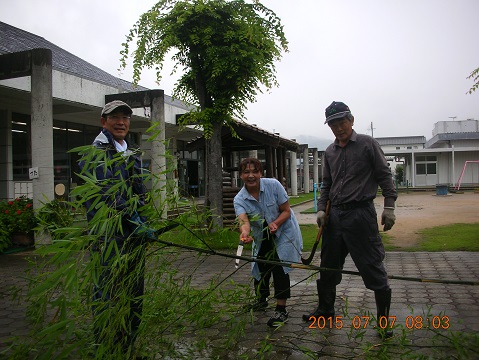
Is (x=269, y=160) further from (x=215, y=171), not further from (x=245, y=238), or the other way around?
(x=245, y=238)

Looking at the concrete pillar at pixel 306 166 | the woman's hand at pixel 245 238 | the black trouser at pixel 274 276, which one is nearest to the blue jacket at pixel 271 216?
the black trouser at pixel 274 276

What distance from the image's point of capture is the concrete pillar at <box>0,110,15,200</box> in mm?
12828

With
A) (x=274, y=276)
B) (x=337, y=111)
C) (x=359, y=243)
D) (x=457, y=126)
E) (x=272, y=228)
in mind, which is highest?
(x=457, y=126)

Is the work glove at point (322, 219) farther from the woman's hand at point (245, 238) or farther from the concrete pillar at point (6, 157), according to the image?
the concrete pillar at point (6, 157)

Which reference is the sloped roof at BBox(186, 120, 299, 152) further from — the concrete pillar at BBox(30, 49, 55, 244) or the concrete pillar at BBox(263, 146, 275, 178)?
the concrete pillar at BBox(30, 49, 55, 244)

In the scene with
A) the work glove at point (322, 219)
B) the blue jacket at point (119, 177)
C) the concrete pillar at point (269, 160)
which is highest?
the concrete pillar at point (269, 160)

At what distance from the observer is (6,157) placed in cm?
1280

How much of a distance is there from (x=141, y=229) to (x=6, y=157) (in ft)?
39.5

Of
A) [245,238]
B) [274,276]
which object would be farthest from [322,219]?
[245,238]

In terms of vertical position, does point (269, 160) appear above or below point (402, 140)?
below

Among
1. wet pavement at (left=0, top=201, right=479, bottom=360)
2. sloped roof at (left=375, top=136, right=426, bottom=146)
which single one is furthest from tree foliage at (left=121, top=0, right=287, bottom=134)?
sloped roof at (left=375, top=136, right=426, bottom=146)

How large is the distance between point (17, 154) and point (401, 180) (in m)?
40.0

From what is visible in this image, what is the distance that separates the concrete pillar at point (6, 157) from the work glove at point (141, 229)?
1185 centimetres

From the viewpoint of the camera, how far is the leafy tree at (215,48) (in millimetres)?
8508
